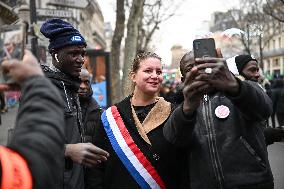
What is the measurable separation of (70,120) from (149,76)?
31.5 inches

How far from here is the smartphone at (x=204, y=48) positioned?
7.89ft

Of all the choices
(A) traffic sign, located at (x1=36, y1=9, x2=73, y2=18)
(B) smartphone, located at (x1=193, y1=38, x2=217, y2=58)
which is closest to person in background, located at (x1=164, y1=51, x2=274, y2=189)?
(B) smartphone, located at (x1=193, y1=38, x2=217, y2=58)

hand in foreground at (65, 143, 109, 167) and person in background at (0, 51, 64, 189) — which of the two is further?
hand in foreground at (65, 143, 109, 167)

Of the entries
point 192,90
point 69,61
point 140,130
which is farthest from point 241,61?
point 192,90

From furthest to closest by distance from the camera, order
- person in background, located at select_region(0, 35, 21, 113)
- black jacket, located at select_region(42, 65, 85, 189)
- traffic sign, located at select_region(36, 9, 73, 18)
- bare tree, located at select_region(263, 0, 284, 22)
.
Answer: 1. bare tree, located at select_region(263, 0, 284, 22)
2. traffic sign, located at select_region(36, 9, 73, 18)
3. black jacket, located at select_region(42, 65, 85, 189)
4. person in background, located at select_region(0, 35, 21, 113)

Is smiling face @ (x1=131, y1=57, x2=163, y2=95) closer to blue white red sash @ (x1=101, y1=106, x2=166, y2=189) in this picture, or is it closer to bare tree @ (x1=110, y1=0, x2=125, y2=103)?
blue white red sash @ (x1=101, y1=106, x2=166, y2=189)

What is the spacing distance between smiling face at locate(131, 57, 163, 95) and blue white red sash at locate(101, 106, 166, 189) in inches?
12.2

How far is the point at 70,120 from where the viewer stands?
10.3 feet

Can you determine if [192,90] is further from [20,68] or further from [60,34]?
[60,34]

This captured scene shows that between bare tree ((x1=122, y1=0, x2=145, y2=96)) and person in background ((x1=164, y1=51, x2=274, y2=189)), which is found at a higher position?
bare tree ((x1=122, y1=0, x2=145, y2=96))

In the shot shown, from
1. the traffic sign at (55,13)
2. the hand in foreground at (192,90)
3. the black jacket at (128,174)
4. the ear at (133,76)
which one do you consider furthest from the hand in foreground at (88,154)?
the traffic sign at (55,13)

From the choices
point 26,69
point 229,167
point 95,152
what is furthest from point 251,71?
point 26,69

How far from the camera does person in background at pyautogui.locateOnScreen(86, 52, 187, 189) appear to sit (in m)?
3.39

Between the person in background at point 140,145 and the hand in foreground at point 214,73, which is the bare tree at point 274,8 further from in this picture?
the hand in foreground at point 214,73
